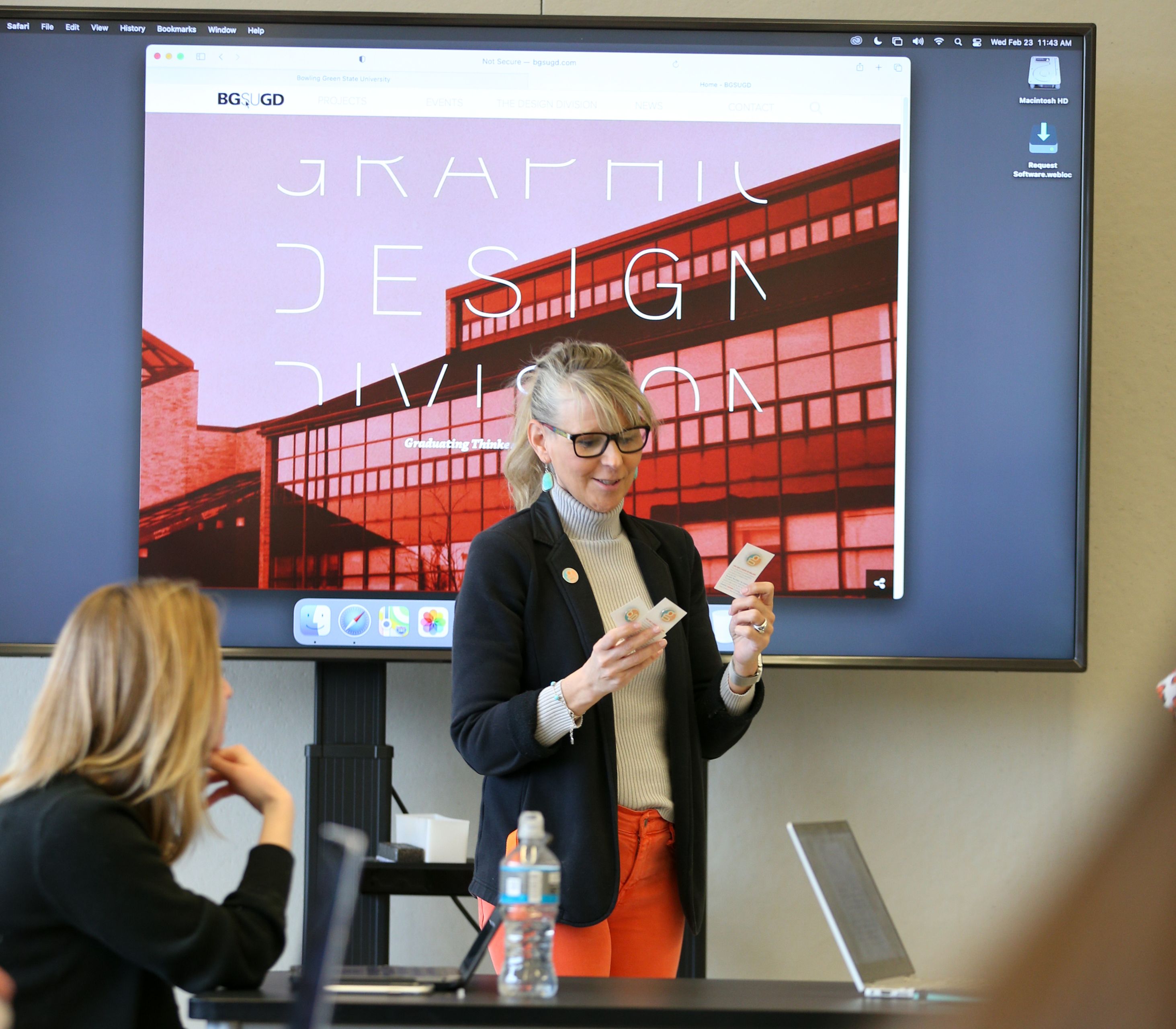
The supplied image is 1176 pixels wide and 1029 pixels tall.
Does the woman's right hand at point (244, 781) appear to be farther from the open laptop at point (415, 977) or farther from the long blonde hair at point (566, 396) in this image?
the long blonde hair at point (566, 396)

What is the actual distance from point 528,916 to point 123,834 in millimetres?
528

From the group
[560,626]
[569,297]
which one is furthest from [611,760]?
[569,297]

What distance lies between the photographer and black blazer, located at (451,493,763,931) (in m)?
1.85

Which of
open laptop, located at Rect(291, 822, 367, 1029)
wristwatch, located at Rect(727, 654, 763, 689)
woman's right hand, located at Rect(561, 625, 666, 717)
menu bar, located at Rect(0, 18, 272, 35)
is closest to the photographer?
open laptop, located at Rect(291, 822, 367, 1029)

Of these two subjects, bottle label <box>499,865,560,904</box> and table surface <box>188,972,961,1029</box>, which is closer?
table surface <box>188,972,961,1029</box>

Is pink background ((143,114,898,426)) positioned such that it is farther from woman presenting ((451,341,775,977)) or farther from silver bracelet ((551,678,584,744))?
silver bracelet ((551,678,584,744))

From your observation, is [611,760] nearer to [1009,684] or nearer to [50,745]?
[50,745]

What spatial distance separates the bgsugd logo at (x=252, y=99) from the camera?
2.90m

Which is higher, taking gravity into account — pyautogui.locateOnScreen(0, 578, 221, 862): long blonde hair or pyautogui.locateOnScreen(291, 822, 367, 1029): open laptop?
pyautogui.locateOnScreen(0, 578, 221, 862): long blonde hair

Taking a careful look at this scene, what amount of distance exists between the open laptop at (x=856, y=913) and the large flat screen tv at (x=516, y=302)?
1.16m

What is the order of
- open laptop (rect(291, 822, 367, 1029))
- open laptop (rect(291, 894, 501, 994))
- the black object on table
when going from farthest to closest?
the black object on table
open laptop (rect(291, 894, 501, 994))
open laptop (rect(291, 822, 367, 1029))

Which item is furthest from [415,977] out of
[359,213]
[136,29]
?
[136,29]

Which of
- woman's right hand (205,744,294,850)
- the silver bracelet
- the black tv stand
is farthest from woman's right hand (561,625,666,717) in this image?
the black tv stand

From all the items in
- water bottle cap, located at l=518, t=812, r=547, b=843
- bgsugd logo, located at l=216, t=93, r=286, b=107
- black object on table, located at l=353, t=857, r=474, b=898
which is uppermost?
bgsugd logo, located at l=216, t=93, r=286, b=107
